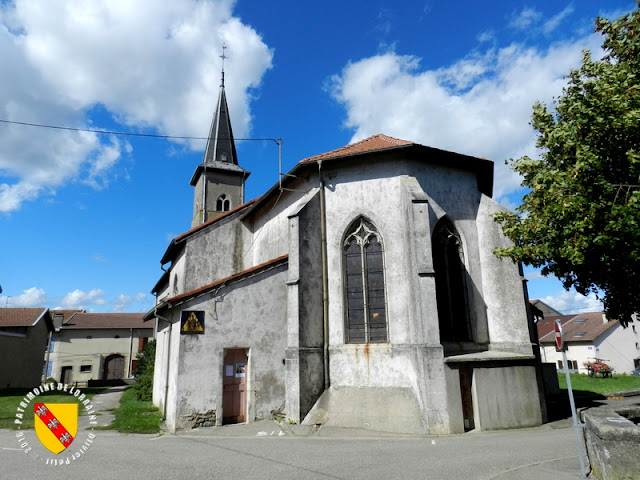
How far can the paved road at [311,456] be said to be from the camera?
23.0ft

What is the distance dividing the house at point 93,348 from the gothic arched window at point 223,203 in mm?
20802

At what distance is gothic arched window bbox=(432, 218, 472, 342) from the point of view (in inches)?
481

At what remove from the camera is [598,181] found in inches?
325

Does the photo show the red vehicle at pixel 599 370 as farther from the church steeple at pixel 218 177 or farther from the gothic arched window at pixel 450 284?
the church steeple at pixel 218 177

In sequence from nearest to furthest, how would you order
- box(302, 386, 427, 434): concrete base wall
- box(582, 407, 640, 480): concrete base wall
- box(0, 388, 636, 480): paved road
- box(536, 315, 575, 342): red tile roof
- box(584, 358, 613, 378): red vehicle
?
box(582, 407, 640, 480): concrete base wall → box(0, 388, 636, 480): paved road → box(302, 386, 427, 434): concrete base wall → box(584, 358, 613, 378): red vehicle → box(536, 315, 575, 342): red tile roof

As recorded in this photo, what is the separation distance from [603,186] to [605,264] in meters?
1.91

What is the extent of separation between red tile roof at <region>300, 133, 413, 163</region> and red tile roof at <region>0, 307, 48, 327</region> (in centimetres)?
2632

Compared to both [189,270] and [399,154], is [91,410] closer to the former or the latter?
[189,270]

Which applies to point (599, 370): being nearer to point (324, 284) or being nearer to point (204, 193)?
point (324, 284)

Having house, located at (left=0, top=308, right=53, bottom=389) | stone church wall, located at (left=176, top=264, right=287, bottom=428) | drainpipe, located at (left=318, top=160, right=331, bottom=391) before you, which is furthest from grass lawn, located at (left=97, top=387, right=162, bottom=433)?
house, located at (left=0, top=308, right=53, bottom=389)

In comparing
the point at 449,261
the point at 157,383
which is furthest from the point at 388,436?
the point at 157,383

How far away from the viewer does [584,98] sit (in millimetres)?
8898

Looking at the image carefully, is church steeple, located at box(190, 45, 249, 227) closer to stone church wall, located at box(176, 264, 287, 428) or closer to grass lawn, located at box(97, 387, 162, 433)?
grass lawn, located at box(97, 387, 162, 433)
